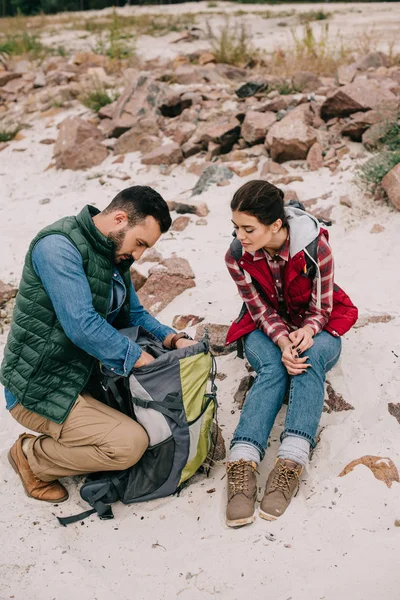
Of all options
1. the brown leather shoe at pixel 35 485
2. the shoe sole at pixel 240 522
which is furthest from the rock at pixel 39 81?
the shoe sole at pixel 240 522

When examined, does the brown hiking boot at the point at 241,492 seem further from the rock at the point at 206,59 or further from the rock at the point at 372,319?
the rock at the point at 206,59

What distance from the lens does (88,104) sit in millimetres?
8469

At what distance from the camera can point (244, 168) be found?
6008 mm

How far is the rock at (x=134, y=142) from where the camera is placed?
23.1 feet

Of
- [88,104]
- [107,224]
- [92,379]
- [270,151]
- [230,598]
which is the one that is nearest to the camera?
[230,598]

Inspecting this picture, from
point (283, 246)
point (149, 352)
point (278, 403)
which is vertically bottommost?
point (278, 403)

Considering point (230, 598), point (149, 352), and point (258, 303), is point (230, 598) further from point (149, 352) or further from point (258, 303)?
point (258, 303)

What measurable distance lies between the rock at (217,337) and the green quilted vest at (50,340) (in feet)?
3.79

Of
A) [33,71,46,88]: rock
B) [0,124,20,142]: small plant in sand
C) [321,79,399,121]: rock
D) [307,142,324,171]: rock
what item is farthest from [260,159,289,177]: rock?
[33,71,46,88]: rock

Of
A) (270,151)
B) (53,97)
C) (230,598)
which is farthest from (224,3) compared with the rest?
(230,598)

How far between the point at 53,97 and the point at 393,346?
7799 millimetres

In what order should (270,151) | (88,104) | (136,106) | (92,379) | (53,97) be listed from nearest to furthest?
1. (92,379)
2. (270,151)
3. (136,106)
4. (88,104)
5. (53,97)

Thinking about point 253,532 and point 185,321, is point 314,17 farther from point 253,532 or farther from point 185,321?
point 253,532

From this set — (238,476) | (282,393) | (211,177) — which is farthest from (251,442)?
(211,177)
